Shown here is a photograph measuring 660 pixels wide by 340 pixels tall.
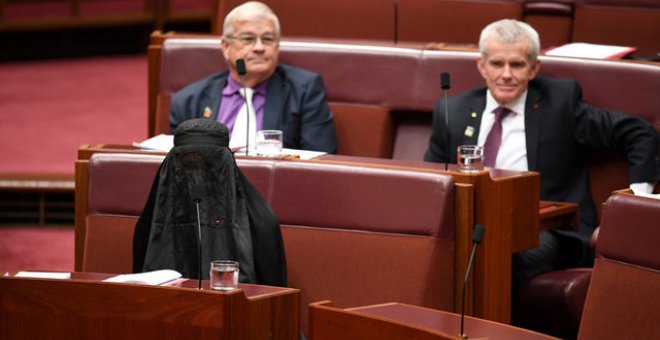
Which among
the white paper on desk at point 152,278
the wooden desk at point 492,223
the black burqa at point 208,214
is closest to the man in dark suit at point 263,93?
the wooden desk at point 492,223

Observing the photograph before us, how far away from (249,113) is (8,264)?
0.56 metres

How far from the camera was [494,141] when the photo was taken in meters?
Result: 1.89

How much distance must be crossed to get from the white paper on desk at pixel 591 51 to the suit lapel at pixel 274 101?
44 centimetres

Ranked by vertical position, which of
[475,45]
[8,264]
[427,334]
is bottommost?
[8,264]

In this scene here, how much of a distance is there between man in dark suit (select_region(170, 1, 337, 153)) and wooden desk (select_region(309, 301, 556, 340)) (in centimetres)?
76

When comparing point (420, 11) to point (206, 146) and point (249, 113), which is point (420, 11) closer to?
point (249, 113)

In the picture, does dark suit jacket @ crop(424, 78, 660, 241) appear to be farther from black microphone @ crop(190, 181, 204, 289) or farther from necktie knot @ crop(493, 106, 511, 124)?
black microphone @ crop(190, 181, 204, 289)

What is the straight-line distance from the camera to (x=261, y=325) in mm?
1271

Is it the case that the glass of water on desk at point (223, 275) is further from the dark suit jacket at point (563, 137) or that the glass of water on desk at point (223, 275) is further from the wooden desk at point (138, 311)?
the dark suit jacket at point (563, 137)

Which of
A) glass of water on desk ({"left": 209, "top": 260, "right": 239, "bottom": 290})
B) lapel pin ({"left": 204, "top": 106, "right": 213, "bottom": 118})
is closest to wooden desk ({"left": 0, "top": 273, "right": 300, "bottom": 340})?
glass of water on desk ({"left": 209, "top": 260, "right": 239, "bottom": 290})

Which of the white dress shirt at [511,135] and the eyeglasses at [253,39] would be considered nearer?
the white dress shirt at [511,135]

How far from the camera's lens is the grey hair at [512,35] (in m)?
1.87

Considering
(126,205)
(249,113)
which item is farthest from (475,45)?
(126,205)

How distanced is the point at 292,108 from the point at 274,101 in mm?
33
